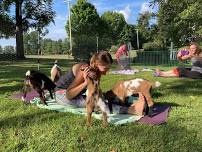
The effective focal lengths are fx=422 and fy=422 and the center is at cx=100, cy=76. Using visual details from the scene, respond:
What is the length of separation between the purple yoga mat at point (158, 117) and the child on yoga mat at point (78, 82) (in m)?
0.43

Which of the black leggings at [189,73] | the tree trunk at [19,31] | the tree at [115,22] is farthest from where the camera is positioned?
the tree at [115,22]

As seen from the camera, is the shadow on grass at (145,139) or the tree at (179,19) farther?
the tree at (179,19)

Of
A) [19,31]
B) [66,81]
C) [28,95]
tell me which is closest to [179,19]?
[19,31]

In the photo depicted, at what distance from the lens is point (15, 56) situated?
40719 mm

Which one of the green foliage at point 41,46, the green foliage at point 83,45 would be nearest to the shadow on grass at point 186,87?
the green foliage at point 83,45

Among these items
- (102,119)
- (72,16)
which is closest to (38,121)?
(102,119)

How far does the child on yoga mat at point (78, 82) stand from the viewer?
23.8ft

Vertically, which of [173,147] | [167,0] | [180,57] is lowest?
[173,147]

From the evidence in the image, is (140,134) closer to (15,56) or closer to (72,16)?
(15,56)

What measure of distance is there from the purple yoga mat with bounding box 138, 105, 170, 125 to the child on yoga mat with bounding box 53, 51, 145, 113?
1.40 ft

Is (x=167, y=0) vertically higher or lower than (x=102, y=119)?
higher

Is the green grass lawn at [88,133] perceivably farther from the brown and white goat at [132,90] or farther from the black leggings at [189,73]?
the black leggings at [189,73]

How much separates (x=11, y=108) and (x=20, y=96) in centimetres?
148

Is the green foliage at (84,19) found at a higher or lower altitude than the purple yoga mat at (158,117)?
higher
